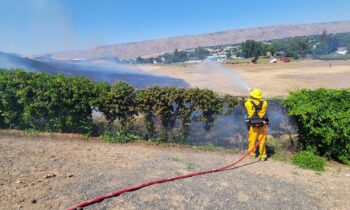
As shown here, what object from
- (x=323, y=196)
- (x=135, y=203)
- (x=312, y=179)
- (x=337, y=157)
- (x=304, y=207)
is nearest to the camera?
(x=135, y=203)

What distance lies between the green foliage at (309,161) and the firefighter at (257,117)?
0.73m

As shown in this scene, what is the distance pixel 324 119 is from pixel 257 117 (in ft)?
4.93

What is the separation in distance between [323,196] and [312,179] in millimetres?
974

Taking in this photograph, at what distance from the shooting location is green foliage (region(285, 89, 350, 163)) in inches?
346

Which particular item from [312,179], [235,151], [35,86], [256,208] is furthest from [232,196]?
[35,86]

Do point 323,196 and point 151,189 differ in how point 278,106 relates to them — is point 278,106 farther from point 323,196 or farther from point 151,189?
point 151,189

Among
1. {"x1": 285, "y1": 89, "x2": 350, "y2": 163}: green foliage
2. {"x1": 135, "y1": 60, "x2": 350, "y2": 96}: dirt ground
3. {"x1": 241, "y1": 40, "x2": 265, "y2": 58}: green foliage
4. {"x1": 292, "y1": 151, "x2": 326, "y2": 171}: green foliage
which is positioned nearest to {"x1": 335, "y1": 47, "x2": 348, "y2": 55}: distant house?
{"x1": 241, "y1": 40, "x2": 265, "y2": 58}: green foliage

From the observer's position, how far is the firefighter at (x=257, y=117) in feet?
29.4

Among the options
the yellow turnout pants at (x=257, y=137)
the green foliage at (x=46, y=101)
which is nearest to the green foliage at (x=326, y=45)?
the yellow turnout pants at (x=257, y=137)

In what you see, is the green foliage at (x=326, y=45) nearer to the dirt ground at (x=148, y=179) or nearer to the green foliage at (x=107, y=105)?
the green foliage at (x=107, y=105)

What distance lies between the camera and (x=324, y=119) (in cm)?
891

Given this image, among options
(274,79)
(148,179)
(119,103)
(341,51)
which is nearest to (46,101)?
(119,103)

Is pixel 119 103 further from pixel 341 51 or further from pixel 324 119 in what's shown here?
pixel 341 51

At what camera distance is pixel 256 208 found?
6051 millimetres
